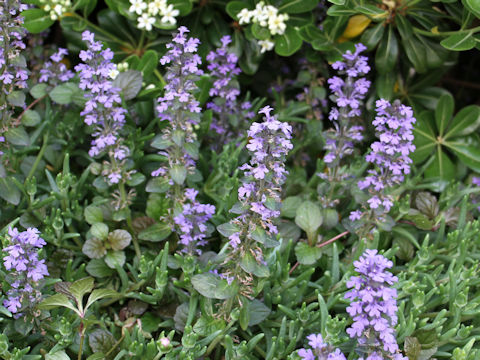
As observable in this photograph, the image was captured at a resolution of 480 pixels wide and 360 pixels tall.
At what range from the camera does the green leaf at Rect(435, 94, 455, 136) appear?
11.5ft

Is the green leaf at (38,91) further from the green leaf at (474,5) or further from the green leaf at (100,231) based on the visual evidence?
the green leaf at (474,5)

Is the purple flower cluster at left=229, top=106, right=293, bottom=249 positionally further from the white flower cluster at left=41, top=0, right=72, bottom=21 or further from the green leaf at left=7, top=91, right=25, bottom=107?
the white flower cluster at left=41, top=0, right=72, bottom=21

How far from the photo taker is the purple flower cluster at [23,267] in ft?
7.31

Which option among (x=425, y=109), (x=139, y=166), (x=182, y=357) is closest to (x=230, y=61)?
(x=139, y=166)

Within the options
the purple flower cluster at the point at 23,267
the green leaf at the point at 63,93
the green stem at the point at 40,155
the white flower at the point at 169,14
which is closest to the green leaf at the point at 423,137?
the white flower at the point at 169,14

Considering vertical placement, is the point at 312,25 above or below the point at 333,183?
above

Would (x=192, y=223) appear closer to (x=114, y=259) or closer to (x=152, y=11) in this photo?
(x=114, y=259)

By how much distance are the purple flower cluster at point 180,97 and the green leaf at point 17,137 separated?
71cm

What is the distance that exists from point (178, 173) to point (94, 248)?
556mm

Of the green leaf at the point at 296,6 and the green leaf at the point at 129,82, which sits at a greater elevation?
the green leaf at the point at 296,6

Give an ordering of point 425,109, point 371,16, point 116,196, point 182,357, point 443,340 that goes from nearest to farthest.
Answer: point 182,357 → point 443,340 → point 116,196 → point 371,16 → point 425,109

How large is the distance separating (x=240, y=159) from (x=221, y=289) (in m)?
1.19

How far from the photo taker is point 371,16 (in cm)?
320

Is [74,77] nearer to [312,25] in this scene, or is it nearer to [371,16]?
[312,25]
